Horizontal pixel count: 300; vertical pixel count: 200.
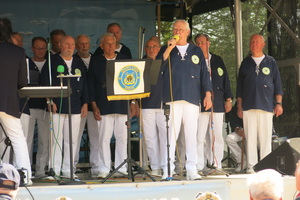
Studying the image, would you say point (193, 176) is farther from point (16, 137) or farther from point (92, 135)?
point (16, 137)

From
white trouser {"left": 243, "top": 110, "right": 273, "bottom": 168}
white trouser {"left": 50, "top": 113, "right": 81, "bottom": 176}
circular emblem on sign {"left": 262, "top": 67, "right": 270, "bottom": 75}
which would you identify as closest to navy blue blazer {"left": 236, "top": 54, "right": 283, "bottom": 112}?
circular emblem on sign {"left": 262, "top": 67, "right": 270, "bottom": 75}

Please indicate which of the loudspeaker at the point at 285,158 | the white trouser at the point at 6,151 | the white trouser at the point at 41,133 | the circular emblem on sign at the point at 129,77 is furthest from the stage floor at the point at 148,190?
the white trouser at the point at 41,133

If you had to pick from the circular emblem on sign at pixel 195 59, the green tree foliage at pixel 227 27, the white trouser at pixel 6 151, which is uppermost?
the green tree foliage at pixel 227 27

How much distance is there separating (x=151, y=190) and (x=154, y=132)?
6.45 feet

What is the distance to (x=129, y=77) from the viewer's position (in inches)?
285

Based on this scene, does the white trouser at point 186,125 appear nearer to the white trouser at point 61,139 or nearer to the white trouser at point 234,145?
the white trouser at point 61,139

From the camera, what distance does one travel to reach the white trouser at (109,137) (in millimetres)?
8391

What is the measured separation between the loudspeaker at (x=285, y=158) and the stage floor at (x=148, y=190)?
26cm

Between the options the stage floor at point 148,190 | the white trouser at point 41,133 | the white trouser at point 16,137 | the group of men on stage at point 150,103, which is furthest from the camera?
the white trouser at point 41,133

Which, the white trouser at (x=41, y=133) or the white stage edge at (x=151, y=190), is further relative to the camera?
the white trouser at (x=41, y=133)

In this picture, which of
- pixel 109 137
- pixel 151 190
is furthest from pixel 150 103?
pixel 151 190

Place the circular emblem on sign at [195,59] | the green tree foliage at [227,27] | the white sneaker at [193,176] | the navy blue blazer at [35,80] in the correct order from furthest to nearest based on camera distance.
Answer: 1. the green tree foliage at [227,27]
2. the navy blue blazer at [35,80]
3. the circular emblem on sign at [195,59]
4. the white sneaker at [193,176]

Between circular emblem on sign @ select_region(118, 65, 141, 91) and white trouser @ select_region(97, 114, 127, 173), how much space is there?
1.24 m

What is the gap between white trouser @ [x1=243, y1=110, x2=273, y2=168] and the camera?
8.84 meters
